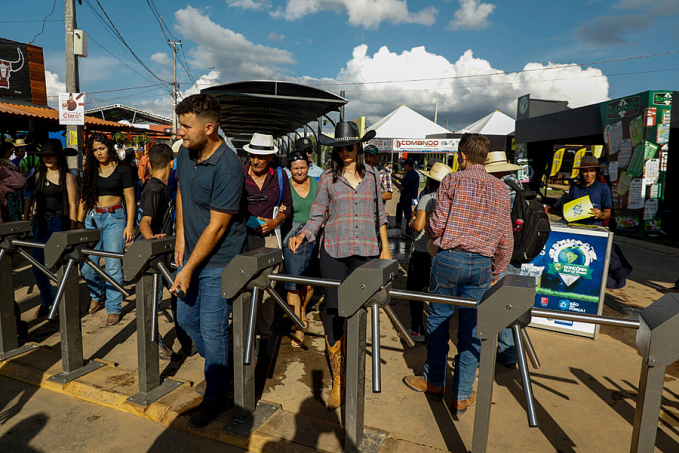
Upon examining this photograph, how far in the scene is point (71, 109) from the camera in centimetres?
745

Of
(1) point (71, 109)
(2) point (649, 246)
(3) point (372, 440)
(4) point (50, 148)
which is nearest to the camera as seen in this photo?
(3) point (372, 440)

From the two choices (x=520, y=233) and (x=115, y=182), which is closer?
(x=520, y=233)

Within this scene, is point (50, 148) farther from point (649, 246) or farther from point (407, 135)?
point (407, 135)

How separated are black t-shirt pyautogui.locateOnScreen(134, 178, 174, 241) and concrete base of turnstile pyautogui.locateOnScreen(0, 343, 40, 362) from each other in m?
1.14

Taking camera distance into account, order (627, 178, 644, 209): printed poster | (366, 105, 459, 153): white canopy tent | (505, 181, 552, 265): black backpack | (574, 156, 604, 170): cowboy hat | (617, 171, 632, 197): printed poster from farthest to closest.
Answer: (366, 105, 459, 153): white canopy tent
(617, 171, 632, 197): printed poster
(627, 178, 644, 209): printed poster
(574, 156, 604, 170): cowboy hat
(505, 181, 552, 265): black backpack

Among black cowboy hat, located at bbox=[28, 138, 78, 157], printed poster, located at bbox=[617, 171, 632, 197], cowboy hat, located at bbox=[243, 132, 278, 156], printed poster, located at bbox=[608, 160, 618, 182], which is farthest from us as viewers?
printed poster, located at bbox=[608, 160, 618, 182]

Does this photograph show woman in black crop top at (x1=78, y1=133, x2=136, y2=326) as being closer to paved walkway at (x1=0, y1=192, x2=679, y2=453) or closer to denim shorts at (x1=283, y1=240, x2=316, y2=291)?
paved walkway at (x1=0, y1=192, x2=679, y2=453)

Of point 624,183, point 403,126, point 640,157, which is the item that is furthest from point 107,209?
point 403,126

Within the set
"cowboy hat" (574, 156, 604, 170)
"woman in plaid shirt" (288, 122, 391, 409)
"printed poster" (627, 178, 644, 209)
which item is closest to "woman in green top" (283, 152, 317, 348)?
"woman in plaid shirt" (288, 122, 391, 409)

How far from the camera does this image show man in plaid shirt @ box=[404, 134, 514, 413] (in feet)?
8.66

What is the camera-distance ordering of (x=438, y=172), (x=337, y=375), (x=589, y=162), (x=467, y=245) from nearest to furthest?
(x=467, y=245) → (x=337, y=375) → (x=438, y=172) → (x=589, y=162)

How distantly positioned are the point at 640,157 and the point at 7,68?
51.9 ft

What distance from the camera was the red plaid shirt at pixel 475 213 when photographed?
2.63m

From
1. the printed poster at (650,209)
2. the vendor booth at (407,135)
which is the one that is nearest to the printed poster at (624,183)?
the printed poster at (650,209)
